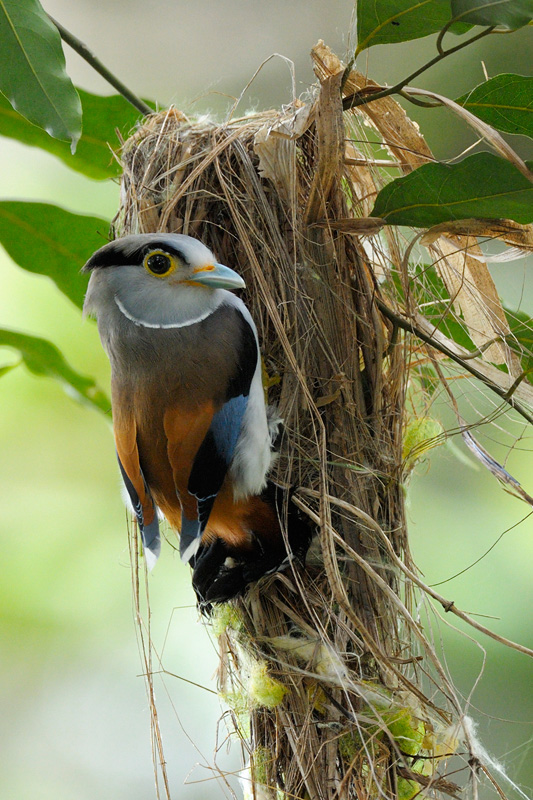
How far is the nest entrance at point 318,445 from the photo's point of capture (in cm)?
87

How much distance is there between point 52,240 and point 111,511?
3.71 feet

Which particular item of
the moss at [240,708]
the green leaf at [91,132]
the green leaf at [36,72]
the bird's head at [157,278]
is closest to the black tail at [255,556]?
the moss at [240,708]

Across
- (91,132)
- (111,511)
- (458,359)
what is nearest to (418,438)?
(458,359)

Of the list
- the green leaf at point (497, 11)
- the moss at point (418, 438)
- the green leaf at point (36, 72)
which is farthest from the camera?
the moss at point (418, 438)

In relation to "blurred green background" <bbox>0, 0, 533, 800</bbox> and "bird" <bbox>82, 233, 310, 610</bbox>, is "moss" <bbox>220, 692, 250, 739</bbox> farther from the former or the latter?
"blurred green background" <bbox>0, 0, 533, 800</bbox>

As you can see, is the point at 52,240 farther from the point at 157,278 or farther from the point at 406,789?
the point at 406,789

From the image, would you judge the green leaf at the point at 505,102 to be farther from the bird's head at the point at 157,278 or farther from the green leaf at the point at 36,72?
the green leaf at the point at 36,72

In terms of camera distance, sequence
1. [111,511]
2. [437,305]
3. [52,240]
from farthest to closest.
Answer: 1. [111,511]
2. [52,240]
3. [437,305]

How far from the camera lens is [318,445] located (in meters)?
0.90

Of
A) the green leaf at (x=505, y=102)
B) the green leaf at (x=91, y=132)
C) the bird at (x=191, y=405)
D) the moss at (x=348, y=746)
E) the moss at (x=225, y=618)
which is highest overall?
the green leaf at (x=91, y=132)

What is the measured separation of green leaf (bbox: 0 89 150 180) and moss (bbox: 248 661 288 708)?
0.85m

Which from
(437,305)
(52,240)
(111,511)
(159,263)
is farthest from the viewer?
(111,511)

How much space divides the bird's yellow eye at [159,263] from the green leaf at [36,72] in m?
0.17

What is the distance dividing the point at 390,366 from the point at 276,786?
554 millimetres
